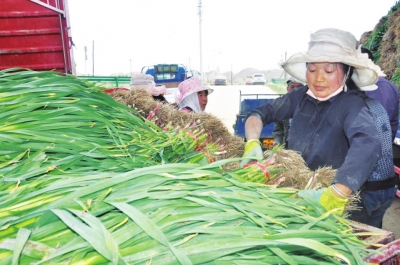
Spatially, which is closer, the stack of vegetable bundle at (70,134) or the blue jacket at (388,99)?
the stack of vegetable bundle at (70,134)

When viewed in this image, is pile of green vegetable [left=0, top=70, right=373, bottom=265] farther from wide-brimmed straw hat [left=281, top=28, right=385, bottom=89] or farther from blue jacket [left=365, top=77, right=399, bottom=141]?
blue jacket [left=365, top=77, right=399, bottom=141]

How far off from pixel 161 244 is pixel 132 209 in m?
0.12

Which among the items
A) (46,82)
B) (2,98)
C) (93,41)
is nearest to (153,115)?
(46,82)

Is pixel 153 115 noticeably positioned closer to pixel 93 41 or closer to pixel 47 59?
pixel 47 59

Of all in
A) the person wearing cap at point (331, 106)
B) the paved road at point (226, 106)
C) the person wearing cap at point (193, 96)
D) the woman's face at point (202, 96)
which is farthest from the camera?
the paved road at point (226, 106)

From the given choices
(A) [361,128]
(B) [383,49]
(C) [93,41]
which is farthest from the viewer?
(C) [93,41]

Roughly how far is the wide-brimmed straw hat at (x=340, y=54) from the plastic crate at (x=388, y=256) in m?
1.15

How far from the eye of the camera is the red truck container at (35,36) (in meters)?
4.06

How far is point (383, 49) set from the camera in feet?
25.0

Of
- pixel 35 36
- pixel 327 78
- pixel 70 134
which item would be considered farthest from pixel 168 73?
pixel 70 134

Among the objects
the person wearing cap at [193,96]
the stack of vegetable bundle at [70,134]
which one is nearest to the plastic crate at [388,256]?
the stack of vegetable bundle at [70,134]

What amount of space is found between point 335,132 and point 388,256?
3.16 feet

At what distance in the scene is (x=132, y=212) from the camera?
992 millimetres

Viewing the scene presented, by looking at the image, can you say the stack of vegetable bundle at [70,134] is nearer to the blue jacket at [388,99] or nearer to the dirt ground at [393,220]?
the blue jacket at [388,99]
